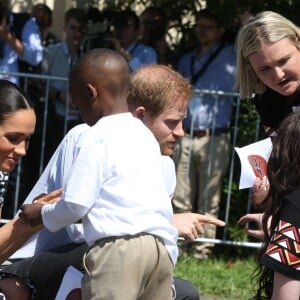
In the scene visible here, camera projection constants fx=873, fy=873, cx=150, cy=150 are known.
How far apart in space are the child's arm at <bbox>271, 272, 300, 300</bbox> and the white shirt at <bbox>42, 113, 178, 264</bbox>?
49cm

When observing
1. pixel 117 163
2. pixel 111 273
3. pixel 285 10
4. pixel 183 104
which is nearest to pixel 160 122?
pixel 183 104

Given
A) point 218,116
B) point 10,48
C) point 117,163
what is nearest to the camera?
point 117,163

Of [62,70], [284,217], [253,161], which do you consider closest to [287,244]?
[284,217]

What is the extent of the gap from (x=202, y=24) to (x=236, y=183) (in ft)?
4.11

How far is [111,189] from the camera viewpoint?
9.67ft

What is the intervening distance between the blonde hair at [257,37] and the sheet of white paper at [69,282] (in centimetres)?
116

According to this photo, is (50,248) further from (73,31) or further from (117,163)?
(73,31)

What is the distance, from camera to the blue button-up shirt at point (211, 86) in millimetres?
6488

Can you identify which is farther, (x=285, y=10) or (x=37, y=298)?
(x=285, y=10)

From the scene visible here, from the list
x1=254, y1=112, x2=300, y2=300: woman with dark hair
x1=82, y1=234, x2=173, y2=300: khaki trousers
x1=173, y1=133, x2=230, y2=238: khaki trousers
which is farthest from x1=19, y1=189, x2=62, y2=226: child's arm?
x1=173, y1=133, x2=230, y2=238: khaki trousers

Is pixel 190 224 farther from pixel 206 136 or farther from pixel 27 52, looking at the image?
pixel 27 52

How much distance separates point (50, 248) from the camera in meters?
3.54

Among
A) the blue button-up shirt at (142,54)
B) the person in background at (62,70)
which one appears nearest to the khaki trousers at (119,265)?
the person in background at (62,70)

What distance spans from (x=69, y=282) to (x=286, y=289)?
861 millimetres
